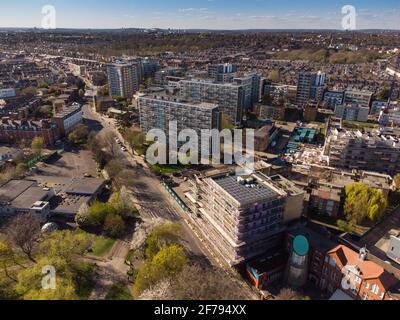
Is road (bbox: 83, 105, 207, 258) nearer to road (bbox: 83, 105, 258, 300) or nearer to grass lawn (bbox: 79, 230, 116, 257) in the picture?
road (bbox: 83, 105, 258, 300)

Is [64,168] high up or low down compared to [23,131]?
down

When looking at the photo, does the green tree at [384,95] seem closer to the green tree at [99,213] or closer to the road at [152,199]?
the road at [152,199]

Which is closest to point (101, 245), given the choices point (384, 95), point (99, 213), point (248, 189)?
point (99, 213)

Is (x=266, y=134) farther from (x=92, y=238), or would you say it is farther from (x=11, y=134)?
(x=11, y=134)

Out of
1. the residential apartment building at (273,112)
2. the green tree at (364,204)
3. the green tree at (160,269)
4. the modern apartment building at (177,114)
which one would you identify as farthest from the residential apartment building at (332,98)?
the green tree at (160,269)

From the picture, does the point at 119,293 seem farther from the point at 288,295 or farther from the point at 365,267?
the point at 365,267

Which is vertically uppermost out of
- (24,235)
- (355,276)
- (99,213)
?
(24,235)

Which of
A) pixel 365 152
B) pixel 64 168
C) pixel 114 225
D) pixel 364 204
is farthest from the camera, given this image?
pixel 64 168
